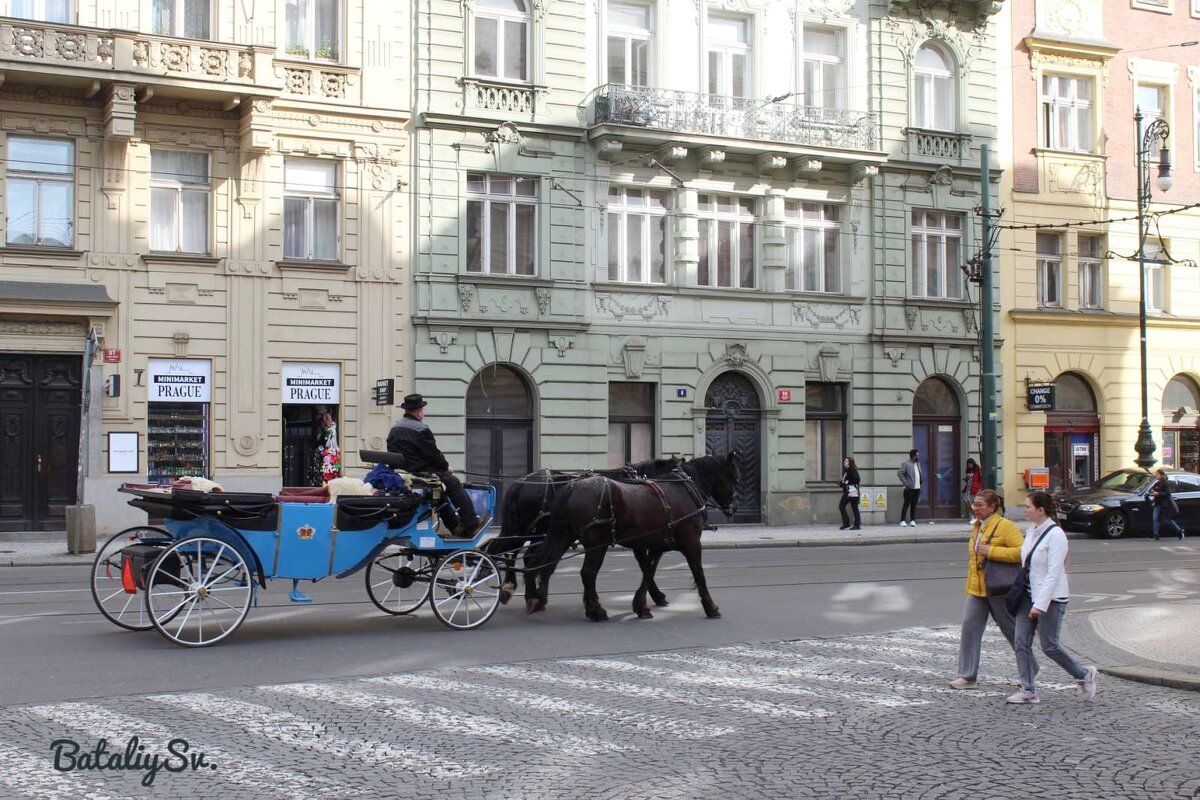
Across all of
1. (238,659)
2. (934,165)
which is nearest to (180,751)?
(238,659)

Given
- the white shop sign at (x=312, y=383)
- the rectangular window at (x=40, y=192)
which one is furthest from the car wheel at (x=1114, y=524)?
the rectangular window at (x=40, y=192)

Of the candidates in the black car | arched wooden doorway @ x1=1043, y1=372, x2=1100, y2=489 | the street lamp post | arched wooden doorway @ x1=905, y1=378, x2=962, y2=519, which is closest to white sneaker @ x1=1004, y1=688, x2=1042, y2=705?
the black car

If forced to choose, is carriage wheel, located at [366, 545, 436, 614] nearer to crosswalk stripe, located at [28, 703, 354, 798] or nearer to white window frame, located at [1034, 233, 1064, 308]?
crosswalk stripe, located at [28, 703, 354, 798]

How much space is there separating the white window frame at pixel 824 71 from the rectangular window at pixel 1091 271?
847 cm

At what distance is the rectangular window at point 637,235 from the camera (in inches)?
1168

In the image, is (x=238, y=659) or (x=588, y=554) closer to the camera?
(x=238, y=659)

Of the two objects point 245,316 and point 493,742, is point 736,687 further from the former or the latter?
point 245,316

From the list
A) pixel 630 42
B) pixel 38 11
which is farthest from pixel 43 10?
pixel 630 42

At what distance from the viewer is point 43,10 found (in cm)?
2447

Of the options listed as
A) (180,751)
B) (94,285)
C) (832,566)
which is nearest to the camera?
(180,751)

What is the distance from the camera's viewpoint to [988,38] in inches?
1339

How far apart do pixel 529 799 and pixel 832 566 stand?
1438cm

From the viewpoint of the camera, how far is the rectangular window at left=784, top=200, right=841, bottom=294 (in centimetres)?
3155

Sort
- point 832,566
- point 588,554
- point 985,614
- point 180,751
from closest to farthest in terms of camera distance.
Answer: point 180,751
point 985,614
point 588,554
point 832,566
